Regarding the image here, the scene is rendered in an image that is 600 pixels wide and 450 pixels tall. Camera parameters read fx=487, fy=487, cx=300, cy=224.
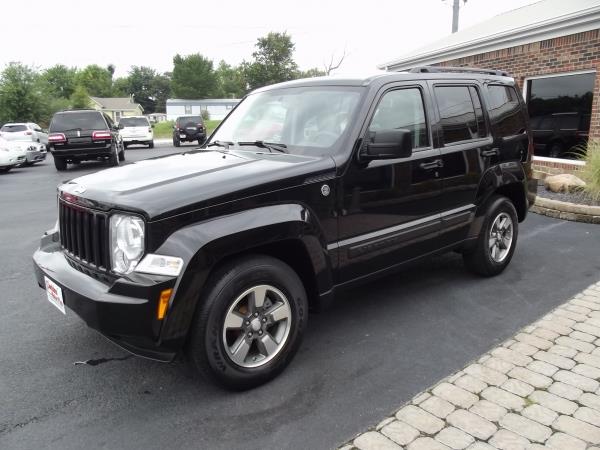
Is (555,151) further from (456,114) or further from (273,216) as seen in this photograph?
(273,216)

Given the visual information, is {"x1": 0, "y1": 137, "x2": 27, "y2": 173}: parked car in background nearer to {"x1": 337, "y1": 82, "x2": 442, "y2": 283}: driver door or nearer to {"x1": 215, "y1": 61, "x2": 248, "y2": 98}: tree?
{"x1": 337, "y1": 82, "x2": 442, "y2": 283}: driver door

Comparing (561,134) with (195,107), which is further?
(195,107)

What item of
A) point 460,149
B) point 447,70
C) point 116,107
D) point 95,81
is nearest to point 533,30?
point 447,70

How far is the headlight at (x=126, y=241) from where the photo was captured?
2.62 meters

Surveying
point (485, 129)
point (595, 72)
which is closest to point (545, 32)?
point (595, 72)

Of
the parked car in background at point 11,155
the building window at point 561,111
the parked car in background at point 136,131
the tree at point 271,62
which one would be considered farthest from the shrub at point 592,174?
the tree at point 271,62

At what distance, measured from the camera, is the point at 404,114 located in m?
3.82

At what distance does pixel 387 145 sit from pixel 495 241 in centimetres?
224

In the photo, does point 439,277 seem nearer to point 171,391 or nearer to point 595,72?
point 171,391

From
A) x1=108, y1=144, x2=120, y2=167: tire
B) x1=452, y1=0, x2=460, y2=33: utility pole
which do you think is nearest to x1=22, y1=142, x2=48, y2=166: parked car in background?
x1=108, y1=144, x2=120, y2=167: tire

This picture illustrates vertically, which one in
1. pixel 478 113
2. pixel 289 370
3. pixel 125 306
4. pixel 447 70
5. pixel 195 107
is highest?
pixel 195 107

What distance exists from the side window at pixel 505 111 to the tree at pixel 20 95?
1688 inches

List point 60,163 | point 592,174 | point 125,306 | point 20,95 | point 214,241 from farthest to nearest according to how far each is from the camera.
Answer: point 20,95, point 60,163, point 592,174, point 214,241, point 125,306

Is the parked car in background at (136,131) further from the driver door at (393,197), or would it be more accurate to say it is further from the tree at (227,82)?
the tree at (227,82)
